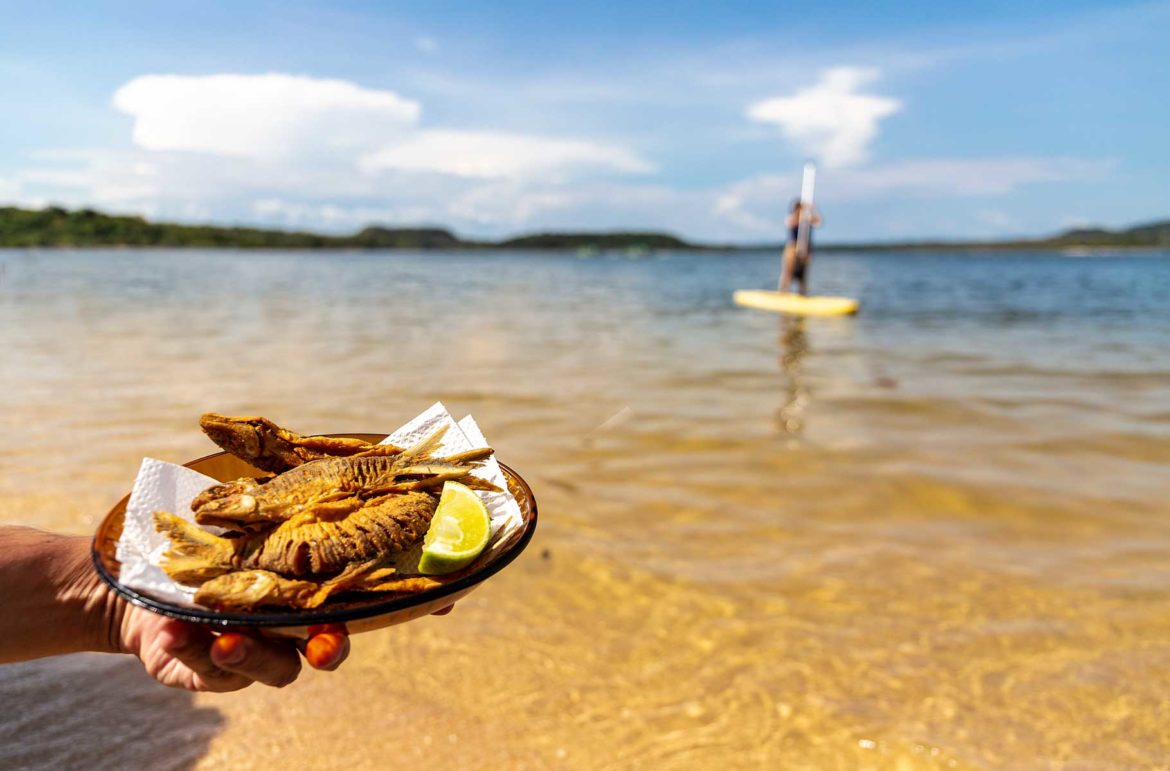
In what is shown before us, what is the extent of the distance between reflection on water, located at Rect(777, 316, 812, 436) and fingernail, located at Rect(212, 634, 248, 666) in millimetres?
7564

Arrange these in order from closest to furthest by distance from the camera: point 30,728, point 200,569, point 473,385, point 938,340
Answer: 1. point 200,569
2. point 30,728
3. point 473,385
4. point 938,340

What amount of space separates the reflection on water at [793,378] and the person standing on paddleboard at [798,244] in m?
4.57

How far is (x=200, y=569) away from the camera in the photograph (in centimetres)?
160

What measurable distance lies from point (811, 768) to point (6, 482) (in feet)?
22.0

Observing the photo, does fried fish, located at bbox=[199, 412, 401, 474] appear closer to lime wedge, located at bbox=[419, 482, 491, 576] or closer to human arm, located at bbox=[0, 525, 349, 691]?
lime wedge, located at bbox=[419, 482, 491, 576]

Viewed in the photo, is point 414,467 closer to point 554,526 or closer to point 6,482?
point 554,526

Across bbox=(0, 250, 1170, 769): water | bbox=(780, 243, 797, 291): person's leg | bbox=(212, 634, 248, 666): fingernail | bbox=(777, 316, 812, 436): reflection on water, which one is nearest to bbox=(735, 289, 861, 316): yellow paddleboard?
bbox=(777, 316, 812, 436): reflection on water

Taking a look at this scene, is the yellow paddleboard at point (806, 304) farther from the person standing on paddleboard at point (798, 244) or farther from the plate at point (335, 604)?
the plate at point (335, 604)

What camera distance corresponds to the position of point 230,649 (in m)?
1.61

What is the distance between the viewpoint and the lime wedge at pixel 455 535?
1667 millimetres

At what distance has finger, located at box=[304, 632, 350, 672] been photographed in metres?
1.53

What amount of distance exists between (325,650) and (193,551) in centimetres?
40

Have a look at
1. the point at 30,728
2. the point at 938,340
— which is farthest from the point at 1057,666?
the point at 938,340

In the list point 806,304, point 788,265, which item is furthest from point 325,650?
point 788,265
